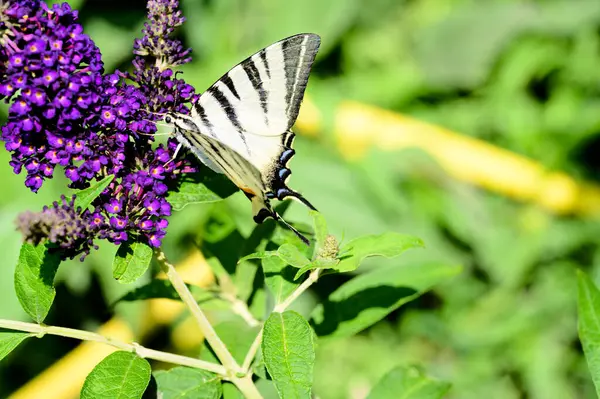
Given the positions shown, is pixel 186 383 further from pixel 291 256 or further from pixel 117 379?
pixel 291 256

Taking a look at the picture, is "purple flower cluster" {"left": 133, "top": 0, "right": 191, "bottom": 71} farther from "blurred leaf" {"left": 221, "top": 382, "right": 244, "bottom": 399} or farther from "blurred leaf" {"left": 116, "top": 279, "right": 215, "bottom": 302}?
"blurred leaf" {"left": 221, "top": 382, "right": 244, "bottom": 399}

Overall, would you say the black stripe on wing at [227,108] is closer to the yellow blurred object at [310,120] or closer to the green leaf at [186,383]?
the green leaf at [186,383]

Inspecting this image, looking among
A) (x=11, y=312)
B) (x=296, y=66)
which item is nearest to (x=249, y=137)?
(x=296, y=66)

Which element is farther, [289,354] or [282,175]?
[282,175]

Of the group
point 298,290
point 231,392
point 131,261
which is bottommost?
point 231,392

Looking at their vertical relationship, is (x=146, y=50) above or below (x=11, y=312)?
above

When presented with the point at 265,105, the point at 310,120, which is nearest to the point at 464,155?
the point at 310,120

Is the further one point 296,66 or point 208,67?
point 208,67

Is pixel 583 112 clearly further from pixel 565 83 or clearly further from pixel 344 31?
pixel 344 31
